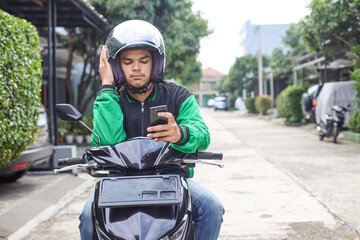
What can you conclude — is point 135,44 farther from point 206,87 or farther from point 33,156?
point 206,87

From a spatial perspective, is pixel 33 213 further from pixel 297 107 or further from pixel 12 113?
pixel 297 107

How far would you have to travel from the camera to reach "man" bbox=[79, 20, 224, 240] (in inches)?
90.7

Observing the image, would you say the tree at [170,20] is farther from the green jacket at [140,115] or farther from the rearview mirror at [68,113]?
the rearview mirror at [68,113]

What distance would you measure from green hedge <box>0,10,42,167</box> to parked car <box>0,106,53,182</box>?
1.12 feet

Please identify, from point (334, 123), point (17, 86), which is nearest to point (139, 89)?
point (17, 86)

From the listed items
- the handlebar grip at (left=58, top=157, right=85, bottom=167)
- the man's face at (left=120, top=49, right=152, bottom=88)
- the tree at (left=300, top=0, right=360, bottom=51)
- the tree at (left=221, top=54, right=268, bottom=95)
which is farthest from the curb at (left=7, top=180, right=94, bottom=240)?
the tree at (left=221, top=54, right=268, bottom=95)

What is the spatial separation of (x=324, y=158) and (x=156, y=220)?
8.34 m

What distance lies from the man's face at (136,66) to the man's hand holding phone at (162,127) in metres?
0.55

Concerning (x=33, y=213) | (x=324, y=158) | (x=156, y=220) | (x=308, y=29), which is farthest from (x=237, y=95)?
(x=156, y=220)

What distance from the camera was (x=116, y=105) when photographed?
2.40 m

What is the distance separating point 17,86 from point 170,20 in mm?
10540

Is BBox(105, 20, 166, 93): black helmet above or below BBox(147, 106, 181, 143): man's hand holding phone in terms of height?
above

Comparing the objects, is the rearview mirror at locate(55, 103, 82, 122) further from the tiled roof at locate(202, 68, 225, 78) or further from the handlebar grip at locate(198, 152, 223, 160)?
the tiled roof at locate(202, 68, 225, 78)

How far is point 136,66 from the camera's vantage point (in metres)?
2.47
